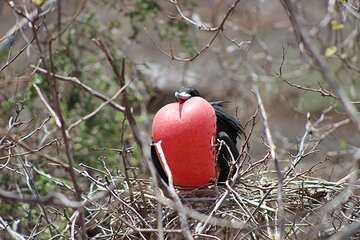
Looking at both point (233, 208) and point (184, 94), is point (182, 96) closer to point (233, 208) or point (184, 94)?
point (184, 94)

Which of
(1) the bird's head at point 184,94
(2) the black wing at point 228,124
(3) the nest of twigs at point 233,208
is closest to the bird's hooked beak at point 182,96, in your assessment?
(1) the bird's head at point 184,94

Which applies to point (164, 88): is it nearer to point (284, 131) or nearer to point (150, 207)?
point (284, 131)

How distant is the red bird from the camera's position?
9.10 ft

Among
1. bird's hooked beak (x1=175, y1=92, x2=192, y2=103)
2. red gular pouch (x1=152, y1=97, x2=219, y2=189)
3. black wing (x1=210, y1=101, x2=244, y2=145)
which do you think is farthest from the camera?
black wing (x1=210, y1=101, x2=244, y2=145)

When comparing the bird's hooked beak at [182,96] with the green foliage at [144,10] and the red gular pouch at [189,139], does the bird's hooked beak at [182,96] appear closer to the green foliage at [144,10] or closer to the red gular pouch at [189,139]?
the red gular pouch at [189,139]

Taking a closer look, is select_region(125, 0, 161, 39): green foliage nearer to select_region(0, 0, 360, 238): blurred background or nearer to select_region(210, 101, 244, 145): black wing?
select_region(0, 0, 360, 238): blurred background

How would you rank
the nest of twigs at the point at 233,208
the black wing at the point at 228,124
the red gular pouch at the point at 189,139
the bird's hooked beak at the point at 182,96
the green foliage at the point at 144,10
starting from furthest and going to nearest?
the green foliage at the point at 144,10 → the black wing at the point at 228,124 → the bird's hooked beak at the point at 182,96 → the red gular pouch at the point at 189,139 → the nest of twigs at the point at 233,208

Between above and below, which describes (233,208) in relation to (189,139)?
below

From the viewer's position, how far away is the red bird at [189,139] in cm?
277

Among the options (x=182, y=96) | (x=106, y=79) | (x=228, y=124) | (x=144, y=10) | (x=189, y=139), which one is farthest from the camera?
(x=106, y=79)

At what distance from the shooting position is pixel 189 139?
2.77 metres

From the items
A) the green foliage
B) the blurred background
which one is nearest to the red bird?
the blurred background

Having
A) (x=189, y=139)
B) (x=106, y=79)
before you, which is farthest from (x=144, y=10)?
(x=189, y=139)

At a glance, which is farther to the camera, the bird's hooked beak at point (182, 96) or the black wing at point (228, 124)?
the black wing at point (228, 124)
